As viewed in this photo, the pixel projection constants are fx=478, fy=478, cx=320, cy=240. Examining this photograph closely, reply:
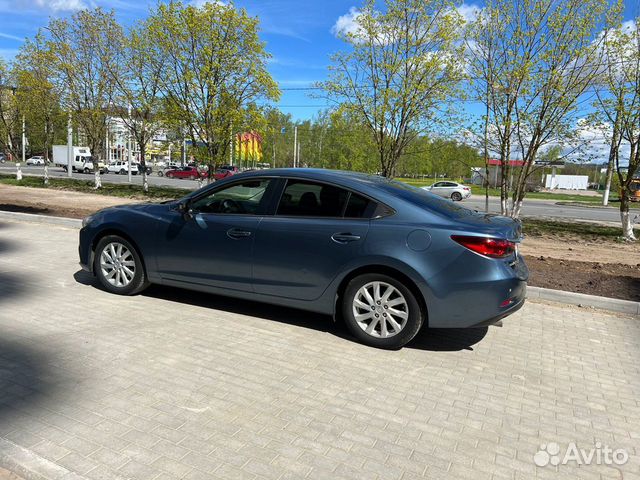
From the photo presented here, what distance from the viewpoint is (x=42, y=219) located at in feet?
36.2

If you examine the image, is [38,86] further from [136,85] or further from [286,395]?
[286,395]

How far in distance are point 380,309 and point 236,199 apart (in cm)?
188

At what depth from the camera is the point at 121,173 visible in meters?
58.7

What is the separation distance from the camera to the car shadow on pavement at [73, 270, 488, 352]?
4562 mm

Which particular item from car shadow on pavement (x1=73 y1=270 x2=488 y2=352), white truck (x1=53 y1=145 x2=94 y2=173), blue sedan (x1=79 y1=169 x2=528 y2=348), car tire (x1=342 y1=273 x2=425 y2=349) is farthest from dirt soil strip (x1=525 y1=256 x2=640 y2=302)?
white truck (x1=53 y1=145 x2=94 y2=173)

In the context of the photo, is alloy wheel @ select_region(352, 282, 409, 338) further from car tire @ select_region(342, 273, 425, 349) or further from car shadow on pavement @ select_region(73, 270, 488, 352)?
car shadow on pavement @ select_region(73, 270, 488, 352)

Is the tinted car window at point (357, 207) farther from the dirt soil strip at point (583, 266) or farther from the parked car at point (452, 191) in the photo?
the parked car at point (452, 191)

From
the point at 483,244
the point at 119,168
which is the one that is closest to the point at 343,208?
the point at 483,244

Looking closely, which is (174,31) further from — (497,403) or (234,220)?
(497,403)

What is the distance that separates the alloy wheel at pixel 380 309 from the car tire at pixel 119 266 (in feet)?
8.41

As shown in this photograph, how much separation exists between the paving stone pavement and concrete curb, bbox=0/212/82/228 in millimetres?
5473

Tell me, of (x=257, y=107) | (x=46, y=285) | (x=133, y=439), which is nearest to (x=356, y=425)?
(x=133, y=439)

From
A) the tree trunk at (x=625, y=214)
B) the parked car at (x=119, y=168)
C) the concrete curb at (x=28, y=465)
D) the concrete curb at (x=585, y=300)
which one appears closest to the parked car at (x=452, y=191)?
the tree trunk at (x=625, y=214)

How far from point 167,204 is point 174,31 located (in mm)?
11852
